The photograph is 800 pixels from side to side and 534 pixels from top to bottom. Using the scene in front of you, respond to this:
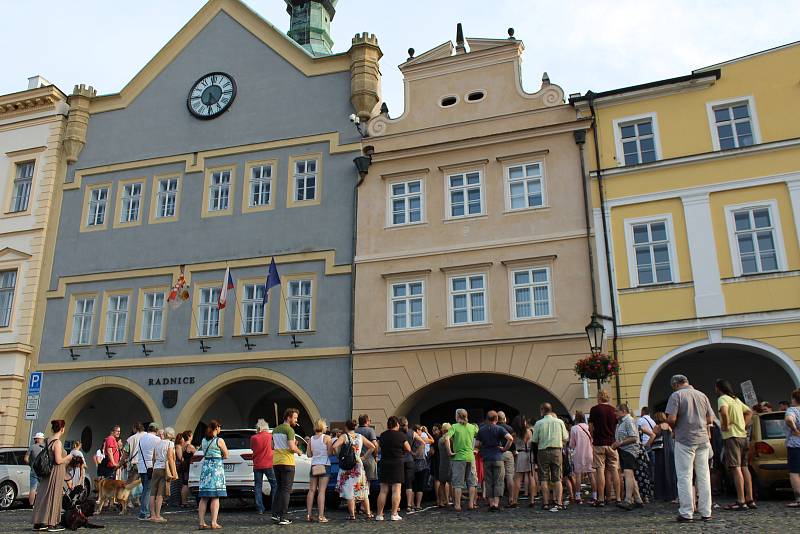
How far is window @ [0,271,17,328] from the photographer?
85.2 feet

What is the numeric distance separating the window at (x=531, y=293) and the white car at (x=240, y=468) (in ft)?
24.7

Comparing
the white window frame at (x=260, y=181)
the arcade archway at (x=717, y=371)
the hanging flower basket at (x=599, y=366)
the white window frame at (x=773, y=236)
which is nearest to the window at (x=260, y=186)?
the white window frame at (x=260, y=181)

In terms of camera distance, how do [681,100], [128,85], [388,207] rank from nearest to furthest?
[681,100] < [388,207] < [128,85]

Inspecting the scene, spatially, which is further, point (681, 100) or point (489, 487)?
point (681, 100)

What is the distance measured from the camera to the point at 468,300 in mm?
21344

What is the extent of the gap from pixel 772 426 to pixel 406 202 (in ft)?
41.4

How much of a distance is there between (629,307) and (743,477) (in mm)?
8196

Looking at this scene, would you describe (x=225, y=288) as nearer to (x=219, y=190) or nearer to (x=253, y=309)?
(x=253, y=309)

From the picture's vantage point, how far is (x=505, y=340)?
20531mm

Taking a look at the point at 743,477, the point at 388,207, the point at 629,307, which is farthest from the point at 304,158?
the point at 743,477

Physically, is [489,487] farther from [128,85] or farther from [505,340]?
[128,85]

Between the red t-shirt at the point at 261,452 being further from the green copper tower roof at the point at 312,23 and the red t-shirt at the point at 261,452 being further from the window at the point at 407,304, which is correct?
the green copper tower roof at the point at 312,23

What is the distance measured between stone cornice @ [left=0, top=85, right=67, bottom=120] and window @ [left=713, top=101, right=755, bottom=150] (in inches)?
882

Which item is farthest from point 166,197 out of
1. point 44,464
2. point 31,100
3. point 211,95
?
point 44,464
